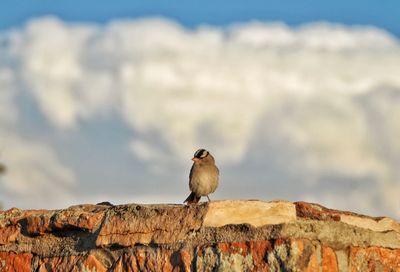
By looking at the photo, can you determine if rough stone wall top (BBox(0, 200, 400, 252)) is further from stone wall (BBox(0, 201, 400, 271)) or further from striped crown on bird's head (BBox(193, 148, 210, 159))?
striped crown on bird's head (BBox(193, 148, 210, 159))

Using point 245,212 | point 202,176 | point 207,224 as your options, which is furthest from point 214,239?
point 202,176

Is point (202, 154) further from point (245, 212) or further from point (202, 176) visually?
point (245, 212)

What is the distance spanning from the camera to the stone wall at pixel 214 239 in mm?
3922

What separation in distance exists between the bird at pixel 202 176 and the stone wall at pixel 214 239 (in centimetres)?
412

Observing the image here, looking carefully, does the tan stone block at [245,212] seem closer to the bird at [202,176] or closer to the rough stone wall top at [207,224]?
the rough stone wall top at [207,224]

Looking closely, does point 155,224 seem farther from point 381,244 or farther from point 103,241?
point 381,244

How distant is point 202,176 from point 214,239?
5.06 metres

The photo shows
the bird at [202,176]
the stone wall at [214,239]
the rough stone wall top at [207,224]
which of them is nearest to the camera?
the stone wall at [214,239]

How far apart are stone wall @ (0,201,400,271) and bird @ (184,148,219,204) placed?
4.12 m

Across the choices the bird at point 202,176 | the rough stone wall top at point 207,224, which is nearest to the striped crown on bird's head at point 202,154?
the bird at point 202,176

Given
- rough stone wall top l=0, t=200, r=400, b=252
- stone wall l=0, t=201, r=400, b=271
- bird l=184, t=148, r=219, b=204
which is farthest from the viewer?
bird l=184, t=148, r=219, b=204

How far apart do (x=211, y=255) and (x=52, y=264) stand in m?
0.99

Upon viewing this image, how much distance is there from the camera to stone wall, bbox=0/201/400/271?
3.92 metres

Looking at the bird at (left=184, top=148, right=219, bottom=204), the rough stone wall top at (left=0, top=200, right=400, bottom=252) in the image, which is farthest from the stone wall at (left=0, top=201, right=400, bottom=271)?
the bird at (left=184, top=148, right=219, bottom=204)
